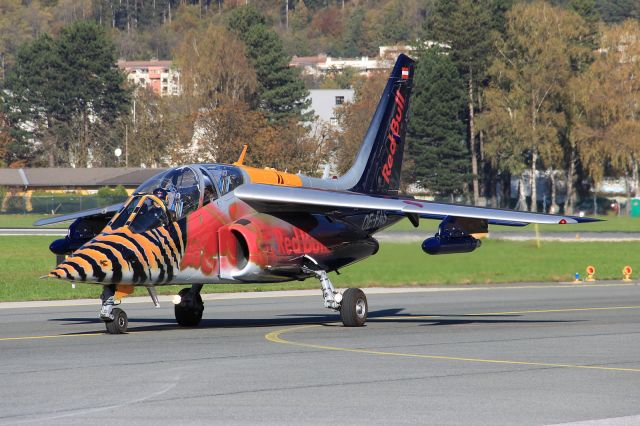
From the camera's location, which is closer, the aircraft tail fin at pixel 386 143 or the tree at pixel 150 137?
the aircraft tail fin at pixel 386 143

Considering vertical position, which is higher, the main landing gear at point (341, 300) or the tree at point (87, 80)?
the tree at point (87, 80)

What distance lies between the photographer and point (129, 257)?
21.1m

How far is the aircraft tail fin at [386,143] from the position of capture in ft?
93.0

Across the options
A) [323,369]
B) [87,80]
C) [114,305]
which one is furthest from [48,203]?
[323,369]

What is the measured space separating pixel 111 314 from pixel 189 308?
2989 mm

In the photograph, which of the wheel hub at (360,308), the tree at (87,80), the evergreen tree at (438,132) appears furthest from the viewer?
the tree at (87,80)

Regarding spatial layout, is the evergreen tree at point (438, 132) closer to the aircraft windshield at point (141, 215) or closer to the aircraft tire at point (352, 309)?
the aircraft tire at point (352, 309)

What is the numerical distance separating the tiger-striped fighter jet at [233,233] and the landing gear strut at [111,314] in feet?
0.06

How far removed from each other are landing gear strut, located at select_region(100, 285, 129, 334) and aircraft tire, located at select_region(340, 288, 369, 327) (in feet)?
15.0

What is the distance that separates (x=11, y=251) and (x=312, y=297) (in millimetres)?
28969

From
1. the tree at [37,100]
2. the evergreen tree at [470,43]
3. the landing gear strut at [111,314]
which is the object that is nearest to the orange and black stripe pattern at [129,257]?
the landing gear strut at [111,314]

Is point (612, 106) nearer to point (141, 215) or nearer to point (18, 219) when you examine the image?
point (18, 219)

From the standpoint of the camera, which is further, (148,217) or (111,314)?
(111,314)

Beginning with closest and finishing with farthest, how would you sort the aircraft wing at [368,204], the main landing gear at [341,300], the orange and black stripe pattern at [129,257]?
the orange and black stripe pattern at [129,257] → the aircraft wing at [368,204] → the main landing gear at [341,300]
